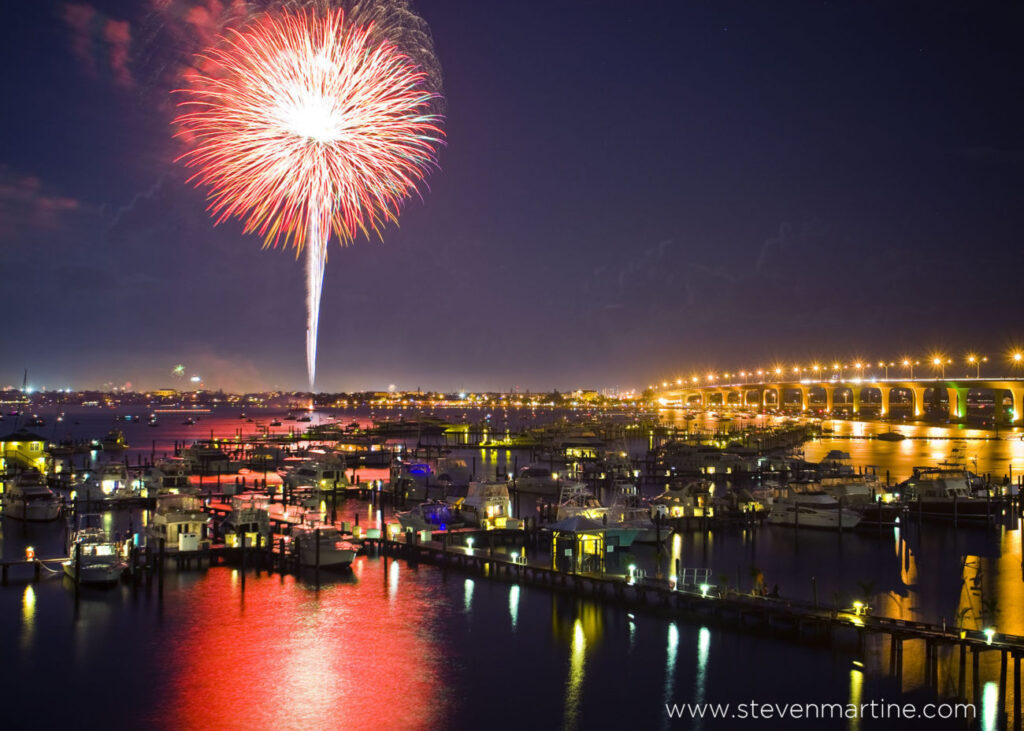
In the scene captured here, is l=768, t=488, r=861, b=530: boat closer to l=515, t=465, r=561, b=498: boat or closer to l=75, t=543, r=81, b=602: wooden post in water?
l=515, t=465, r=561, b=498: boat

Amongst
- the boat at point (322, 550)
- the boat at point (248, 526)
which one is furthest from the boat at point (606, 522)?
the boat at point (248, 526)

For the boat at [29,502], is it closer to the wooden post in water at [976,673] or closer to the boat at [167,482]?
the boat at [167,482]

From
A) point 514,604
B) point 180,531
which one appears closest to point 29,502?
point 180,531

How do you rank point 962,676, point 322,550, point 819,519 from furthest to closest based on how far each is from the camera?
point 819,519 → point 322,550 → point 962,676

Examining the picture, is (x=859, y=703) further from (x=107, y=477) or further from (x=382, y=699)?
(x=107, y=477)

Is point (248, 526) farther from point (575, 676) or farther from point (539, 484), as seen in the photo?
point (539, 484)

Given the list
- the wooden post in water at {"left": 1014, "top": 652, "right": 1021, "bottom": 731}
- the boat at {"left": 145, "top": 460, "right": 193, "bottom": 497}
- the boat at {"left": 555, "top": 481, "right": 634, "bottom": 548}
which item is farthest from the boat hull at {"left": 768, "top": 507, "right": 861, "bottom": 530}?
the boat at {"left": 145, "top": 460, "right": 193, "bottom": 497}

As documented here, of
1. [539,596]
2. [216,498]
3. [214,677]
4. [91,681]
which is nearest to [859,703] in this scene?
[539,596]
